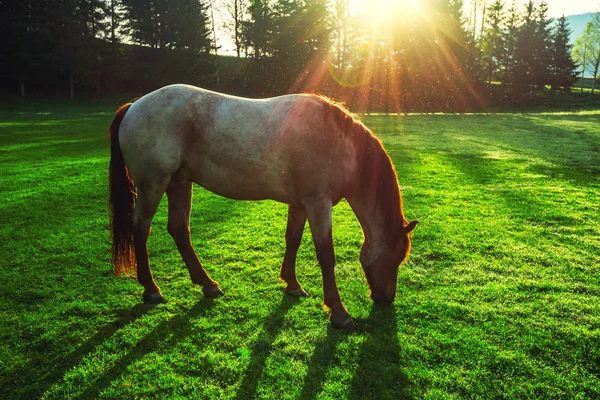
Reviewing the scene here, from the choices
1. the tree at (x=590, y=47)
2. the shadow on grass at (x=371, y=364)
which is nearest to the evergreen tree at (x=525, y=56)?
the tree at (x=590, y=47)

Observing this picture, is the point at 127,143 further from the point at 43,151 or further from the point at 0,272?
the point at 43,151

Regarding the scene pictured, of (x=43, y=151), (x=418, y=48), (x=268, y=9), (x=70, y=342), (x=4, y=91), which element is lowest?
(x=70, y=342)

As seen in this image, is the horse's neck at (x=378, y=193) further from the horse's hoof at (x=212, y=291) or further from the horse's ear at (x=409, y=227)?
the horse's hoof at (x=212, y=291)

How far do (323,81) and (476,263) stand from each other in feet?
121

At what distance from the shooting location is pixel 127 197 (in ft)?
12.2

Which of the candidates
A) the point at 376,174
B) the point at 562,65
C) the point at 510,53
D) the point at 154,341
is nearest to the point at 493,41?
the point at 510,53

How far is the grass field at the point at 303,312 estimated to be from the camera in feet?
8.45

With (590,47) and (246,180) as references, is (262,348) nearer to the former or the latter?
(246,180)

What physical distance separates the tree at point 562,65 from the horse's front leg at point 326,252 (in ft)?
169

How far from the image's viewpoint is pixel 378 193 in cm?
343

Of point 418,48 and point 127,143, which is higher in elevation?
point 418,48

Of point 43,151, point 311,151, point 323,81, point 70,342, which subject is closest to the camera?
point 70,342

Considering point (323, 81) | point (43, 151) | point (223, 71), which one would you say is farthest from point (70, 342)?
point (223, 71)

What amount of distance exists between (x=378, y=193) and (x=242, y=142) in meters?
1.35
